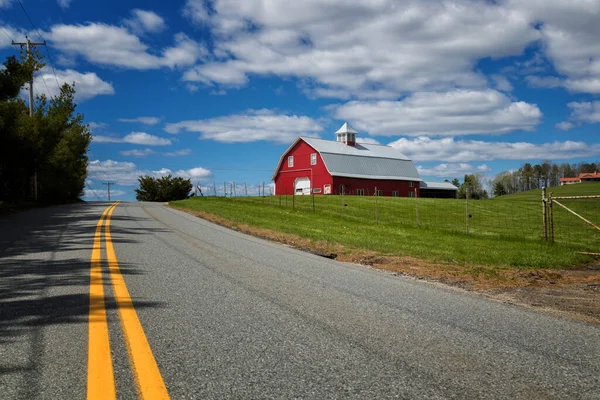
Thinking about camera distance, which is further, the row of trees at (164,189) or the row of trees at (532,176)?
the row of trees at (532,176)

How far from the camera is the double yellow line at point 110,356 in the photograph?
302 centimetres

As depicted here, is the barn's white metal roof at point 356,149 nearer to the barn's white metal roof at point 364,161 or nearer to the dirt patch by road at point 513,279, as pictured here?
the barn's white metal roof at point 364,161

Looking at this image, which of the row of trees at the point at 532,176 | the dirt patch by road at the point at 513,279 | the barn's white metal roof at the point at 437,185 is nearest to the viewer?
the dirt patch by road at the point at 513,279

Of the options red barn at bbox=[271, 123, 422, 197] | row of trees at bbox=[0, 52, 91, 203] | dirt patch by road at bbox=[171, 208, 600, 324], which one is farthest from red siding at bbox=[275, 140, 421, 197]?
dirt patch by road at bbox=[171, 208, 600, 324]

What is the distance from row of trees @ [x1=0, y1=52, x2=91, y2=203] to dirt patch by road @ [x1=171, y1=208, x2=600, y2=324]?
19.1 meters

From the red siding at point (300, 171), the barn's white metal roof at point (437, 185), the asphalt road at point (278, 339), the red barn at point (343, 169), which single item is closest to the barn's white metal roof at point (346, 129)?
the red barn at point (343, 169)

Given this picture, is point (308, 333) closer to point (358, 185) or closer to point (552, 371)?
point (552, 371)

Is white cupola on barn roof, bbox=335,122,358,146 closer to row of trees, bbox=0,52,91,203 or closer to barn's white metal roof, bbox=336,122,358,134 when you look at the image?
barn's white metal roof, bbox=336,122,358,134

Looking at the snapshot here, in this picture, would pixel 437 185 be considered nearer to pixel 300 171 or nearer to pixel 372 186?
pixel 372 186

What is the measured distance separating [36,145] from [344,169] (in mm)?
33043

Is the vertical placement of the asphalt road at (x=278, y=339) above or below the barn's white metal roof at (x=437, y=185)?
below

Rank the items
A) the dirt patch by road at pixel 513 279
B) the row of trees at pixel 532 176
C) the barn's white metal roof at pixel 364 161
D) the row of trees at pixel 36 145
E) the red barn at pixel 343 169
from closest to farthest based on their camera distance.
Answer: the dirt patch by road at pixel 513 279
the row of trees at pixel 36 145
the red barn at pixel 343 169
the barn's white metal roof at pixel 364 161
the row of trees at pixel 532 176

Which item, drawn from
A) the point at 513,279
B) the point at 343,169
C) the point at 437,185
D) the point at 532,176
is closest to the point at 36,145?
the point at 513,279

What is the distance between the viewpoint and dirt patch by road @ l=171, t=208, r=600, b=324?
664 cm
